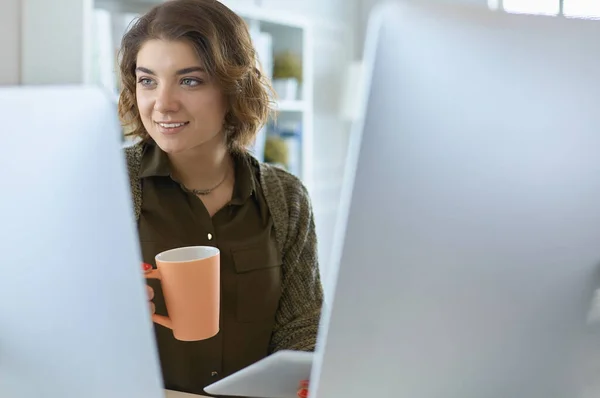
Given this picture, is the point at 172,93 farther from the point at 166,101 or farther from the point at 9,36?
the point at 9,36

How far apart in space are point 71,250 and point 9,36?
0.51m

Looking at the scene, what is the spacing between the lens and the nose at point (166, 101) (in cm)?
129

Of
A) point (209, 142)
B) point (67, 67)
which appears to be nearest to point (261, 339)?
point (209, 142)

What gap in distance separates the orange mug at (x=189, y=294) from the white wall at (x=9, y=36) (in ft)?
1.11

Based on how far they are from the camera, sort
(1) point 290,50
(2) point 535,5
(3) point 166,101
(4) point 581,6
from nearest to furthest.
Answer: (3) point 166,101 < (1) point 290,50 < (4) point 581,6 < (2) point 535,5

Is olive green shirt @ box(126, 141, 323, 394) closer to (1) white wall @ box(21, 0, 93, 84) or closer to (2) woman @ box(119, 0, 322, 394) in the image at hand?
(2) woman @ box(119, 0, 322, 394)

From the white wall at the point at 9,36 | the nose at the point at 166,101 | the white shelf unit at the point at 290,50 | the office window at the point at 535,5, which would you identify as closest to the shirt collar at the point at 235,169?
the nose at the point at 166,101

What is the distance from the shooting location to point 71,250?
0.51 m

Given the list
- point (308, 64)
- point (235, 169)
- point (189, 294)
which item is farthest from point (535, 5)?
point (189, 294)

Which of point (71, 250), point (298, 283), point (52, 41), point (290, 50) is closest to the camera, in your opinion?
point (71, 250)

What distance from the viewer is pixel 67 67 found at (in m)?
1.03

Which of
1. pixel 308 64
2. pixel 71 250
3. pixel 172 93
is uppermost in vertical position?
pixel 308 64

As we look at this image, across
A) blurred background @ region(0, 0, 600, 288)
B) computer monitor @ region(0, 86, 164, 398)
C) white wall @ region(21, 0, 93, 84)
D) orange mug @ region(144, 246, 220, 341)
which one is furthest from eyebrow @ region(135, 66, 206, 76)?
computer monitor @ region(0, 86, 164, 398)

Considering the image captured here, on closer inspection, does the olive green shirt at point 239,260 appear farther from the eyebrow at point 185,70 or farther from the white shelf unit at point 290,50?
the white shelf unit at point 290,50
